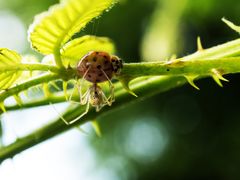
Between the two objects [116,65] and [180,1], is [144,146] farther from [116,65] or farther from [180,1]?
[116,65]

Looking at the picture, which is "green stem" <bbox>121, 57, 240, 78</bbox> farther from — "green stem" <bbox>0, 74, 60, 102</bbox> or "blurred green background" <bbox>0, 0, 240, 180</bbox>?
"blurred green background" <bbox>0, 0, 240, 180</bbox>

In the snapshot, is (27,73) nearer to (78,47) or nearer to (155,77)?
(78,47)

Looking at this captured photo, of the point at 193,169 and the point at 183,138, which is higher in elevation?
the point at 183,138

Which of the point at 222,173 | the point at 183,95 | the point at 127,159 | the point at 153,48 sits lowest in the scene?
the point at 222,173

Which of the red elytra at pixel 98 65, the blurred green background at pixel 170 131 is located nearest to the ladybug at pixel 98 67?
the red elytra at pixel 98 65

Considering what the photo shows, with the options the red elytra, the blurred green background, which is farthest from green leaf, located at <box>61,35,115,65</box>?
the blurred green background

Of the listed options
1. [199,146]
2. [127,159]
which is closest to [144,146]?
[127,159]
